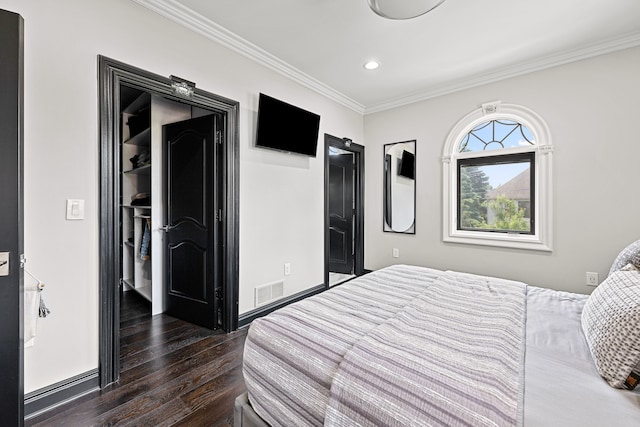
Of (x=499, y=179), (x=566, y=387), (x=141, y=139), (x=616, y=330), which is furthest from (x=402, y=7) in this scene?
(x=141, y=139)

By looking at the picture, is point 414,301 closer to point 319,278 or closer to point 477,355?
point 477,355

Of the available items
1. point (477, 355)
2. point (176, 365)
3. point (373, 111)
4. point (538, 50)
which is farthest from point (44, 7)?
point (538, 50)

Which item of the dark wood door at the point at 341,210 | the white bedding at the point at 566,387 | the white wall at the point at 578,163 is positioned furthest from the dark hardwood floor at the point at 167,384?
the white wall at the point at 578,163

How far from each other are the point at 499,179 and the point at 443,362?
3095 millimetres

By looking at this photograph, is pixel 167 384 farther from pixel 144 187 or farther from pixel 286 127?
pixel 144 187

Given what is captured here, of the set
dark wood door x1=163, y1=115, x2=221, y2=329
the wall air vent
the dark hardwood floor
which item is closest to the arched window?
the wall air vent

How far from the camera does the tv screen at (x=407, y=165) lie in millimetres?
3911

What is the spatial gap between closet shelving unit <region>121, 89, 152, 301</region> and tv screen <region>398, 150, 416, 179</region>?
332 cm

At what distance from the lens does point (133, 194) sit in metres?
3.94

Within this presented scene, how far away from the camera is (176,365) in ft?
7.01

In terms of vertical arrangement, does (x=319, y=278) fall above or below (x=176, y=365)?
above

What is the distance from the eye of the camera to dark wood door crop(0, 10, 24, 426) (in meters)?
1.31

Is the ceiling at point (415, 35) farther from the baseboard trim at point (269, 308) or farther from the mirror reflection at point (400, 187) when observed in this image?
the baseboard trim at point (269, 308)

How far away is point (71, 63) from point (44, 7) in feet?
0.98
